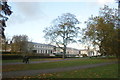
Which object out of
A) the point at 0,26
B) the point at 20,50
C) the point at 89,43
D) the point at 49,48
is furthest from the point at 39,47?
the point at 0,26

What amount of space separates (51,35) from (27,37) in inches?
655

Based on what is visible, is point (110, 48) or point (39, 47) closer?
point (110, 48)

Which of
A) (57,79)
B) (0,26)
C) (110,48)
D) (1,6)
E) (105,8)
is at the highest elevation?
(105,8)

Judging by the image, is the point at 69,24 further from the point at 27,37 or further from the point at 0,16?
the point at 0,16

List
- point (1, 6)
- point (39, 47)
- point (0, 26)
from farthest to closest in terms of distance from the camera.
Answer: point (39, 47) → point (0, 26) → point (1, 6)

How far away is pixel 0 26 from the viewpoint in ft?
64.5

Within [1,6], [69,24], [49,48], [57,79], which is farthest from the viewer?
[49,48]

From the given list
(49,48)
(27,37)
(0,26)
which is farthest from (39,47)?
(0,26)

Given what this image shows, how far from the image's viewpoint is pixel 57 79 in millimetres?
8258

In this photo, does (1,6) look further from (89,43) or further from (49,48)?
(49,48)

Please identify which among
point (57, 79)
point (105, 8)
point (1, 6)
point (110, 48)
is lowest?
point (57, 79)

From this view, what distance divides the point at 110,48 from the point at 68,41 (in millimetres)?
45066

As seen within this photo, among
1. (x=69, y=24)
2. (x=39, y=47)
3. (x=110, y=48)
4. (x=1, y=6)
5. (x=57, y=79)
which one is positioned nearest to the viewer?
(x=110, y=48)

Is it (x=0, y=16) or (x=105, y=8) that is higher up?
(x=105, y=8)
